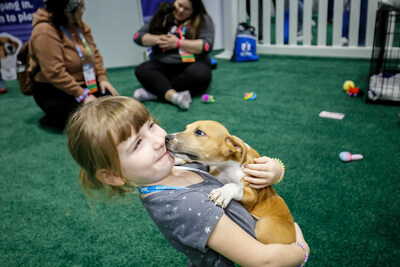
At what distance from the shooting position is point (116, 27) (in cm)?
472

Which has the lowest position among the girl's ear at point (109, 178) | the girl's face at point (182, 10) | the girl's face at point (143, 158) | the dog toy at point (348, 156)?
the dog toy at point (348, 156)

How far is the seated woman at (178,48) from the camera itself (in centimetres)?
330

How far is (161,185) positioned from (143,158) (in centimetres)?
9

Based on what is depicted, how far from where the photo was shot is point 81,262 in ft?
4.86

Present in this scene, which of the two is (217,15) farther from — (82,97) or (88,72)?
(82,97)

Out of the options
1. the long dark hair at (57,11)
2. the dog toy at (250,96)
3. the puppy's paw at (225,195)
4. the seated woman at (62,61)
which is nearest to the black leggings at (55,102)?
the seated woman at (62,61)

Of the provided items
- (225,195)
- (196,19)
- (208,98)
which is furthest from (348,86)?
(225,195)

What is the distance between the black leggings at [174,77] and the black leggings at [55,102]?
0.76 metres

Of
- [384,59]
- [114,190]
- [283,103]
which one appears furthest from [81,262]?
[384,59]

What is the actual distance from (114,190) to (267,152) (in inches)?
53.2

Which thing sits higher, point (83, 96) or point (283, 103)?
point (83, 96)

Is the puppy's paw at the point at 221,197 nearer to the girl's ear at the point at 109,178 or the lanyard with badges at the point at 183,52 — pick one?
the girl's ear at the point at 109,178

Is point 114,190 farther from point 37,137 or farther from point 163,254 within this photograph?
point 37,137

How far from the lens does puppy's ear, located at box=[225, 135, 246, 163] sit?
3.42 feet
